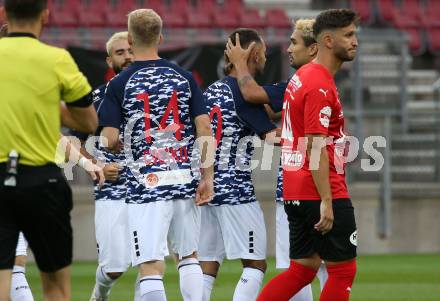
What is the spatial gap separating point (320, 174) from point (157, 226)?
3.75 ft

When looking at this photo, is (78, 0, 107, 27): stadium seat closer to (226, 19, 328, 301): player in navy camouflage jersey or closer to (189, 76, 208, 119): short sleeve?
(226, 19, 328, 301): player in navy camouflage jersey

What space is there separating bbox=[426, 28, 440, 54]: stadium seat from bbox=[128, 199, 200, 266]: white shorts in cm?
→ 1450

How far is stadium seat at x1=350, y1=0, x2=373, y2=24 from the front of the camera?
22.1m

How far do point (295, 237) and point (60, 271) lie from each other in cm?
183

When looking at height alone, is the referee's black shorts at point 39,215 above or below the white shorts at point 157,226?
above

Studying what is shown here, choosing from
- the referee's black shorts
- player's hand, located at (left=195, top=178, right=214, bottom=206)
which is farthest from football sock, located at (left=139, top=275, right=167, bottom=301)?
the referee's black shorts

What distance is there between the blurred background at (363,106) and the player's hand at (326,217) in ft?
27.7

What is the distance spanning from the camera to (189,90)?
299 inches

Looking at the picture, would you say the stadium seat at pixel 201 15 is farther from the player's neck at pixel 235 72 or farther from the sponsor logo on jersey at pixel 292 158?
the sponsor logo on jersey at pixel 292 158

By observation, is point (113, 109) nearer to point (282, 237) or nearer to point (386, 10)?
point (282, 237)

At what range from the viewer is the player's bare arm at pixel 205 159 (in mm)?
7637

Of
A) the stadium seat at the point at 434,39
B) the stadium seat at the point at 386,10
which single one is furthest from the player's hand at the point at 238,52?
the stadium seat at the point at 386,10

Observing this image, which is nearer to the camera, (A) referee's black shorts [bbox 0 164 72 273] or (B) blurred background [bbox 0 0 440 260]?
(A) referee's black shorts [bbox 0 164 72 273]

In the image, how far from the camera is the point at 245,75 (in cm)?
841
